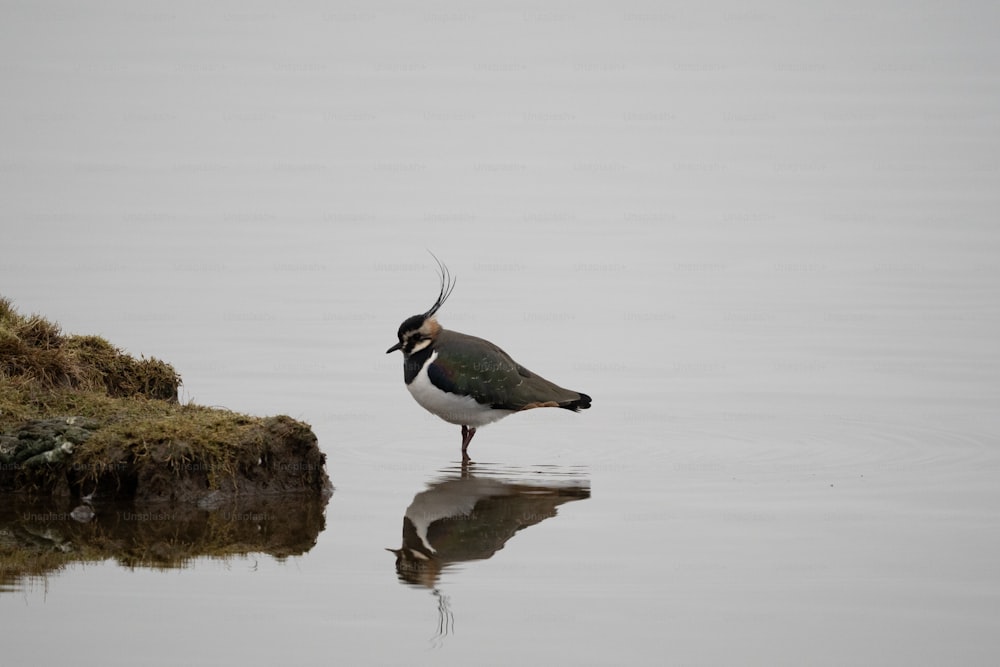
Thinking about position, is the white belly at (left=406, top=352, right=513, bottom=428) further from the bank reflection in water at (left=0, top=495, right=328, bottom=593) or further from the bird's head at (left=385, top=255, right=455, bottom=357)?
the bank reflection in water at (left=0, top=495, right=328, bottom=593)

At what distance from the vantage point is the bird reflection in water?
389 inches

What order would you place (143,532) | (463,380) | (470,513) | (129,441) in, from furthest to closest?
(463,380) < (470,513) < (129,441) < (143,532)

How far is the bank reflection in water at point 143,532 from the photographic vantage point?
9555mm

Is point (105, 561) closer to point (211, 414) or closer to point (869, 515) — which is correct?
point (211, 414)

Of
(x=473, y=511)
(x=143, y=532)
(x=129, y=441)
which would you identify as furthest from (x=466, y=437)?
(x=143, y=532)

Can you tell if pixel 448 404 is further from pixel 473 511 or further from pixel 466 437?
pixel 473 511

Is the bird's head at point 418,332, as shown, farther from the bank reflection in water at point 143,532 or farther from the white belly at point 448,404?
the bank reflection in water at point 143,532

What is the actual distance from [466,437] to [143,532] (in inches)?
168

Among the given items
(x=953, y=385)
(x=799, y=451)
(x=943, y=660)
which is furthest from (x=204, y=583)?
(x=953, y=385)

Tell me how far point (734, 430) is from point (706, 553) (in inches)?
181

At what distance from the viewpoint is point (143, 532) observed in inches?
396

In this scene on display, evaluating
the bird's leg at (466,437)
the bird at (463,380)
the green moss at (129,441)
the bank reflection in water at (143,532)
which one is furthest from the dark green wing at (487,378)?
the bank reflection in water at (143,532)

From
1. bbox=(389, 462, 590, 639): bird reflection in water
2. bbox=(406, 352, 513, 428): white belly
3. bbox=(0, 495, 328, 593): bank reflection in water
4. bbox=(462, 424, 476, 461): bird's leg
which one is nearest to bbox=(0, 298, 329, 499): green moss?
bbox=(0, 495, 328, 593): bank reflection in water

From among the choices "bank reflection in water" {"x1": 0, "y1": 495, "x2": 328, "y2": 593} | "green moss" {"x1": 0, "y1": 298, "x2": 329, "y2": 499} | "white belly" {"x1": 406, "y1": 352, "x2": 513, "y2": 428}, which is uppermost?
"white belly" {"x1": 406, "y1": 352, "x2": 513, "y2": 428}
